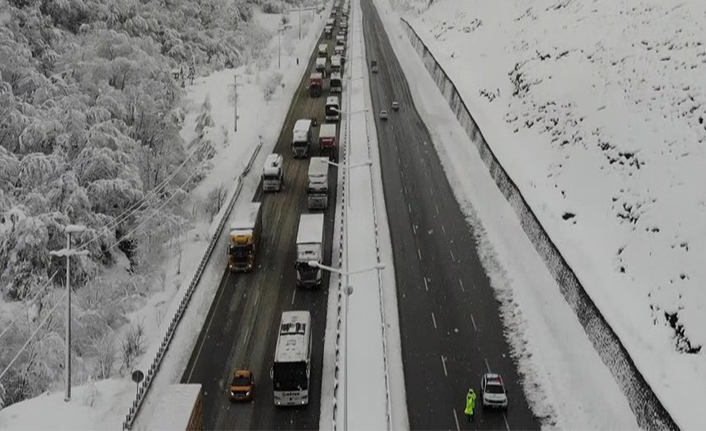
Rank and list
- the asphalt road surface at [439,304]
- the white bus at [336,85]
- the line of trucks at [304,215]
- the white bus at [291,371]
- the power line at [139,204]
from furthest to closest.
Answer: the white bus at [336,85] < the power line at [139,204] < the line of trucks at [304,215] < the asphalt road surface at [439,304] < the white bus at [291,371]

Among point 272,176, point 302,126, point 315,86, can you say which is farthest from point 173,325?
point 315,86

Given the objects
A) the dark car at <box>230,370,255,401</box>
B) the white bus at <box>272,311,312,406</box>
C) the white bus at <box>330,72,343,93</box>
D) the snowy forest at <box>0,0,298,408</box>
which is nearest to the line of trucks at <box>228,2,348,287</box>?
the snowy forest at <box>0,0,298,408</box>

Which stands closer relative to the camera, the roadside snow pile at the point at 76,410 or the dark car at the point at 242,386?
the roadside snow pile at the point at 76,410

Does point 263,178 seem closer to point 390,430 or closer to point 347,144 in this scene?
point 347,144

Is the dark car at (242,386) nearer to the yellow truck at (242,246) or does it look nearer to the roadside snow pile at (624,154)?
the yellow truck at (242,246)

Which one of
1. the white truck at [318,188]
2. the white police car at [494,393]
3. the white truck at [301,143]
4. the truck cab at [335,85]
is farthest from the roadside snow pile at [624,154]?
the white truck at [301,143]

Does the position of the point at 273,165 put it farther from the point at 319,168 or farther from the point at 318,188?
the point at 318,188
